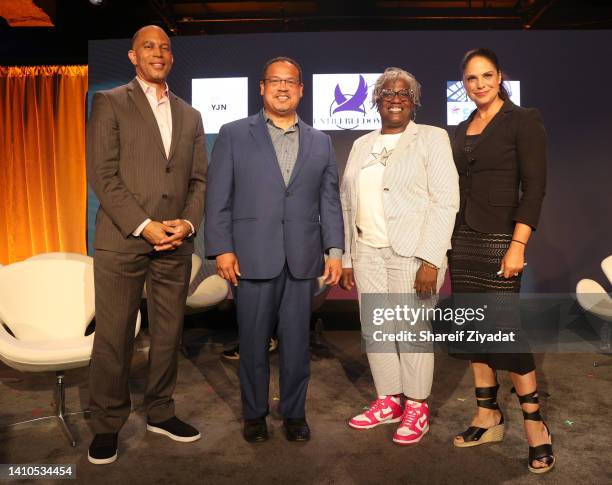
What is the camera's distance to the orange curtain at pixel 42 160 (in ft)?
23.8

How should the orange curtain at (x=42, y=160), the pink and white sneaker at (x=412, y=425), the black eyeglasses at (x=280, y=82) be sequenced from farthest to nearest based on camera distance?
the orange curtain at (x=42, y=160) → the pink and white sneaker at (x=412, y=425) → the black eyeglasses at (x=280, y=82)

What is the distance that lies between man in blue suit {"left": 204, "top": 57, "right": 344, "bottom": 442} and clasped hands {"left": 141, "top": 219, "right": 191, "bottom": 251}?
0.35ft

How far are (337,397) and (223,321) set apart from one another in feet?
8.45

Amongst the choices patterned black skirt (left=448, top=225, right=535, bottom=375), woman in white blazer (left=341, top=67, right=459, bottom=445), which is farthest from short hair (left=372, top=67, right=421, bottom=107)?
patterned black skirt (left=448, top=225, right=535, bottom=375)

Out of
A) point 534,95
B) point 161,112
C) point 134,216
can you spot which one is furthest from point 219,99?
point 134,216

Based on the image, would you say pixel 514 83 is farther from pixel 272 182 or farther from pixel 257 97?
pixel 272 182

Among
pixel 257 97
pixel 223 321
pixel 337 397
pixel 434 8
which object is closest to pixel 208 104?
pixel 257 97

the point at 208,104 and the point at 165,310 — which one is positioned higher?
the point at 208,104

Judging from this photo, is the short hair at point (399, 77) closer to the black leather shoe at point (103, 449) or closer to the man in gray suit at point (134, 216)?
the man in gray suit at point (134, 216)

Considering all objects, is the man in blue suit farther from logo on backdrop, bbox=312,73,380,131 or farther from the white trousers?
logo on backdrop, bbox=312,73,380,131

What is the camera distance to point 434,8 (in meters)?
7.02

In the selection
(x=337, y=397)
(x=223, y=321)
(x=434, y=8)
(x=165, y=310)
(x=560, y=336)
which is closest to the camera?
(x=165, y=310)

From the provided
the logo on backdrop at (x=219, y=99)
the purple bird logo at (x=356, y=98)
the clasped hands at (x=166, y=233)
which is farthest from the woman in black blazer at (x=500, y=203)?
the logo on backdrop at (x=219, y=99)

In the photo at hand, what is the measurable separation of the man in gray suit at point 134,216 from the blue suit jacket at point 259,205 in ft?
0.51
